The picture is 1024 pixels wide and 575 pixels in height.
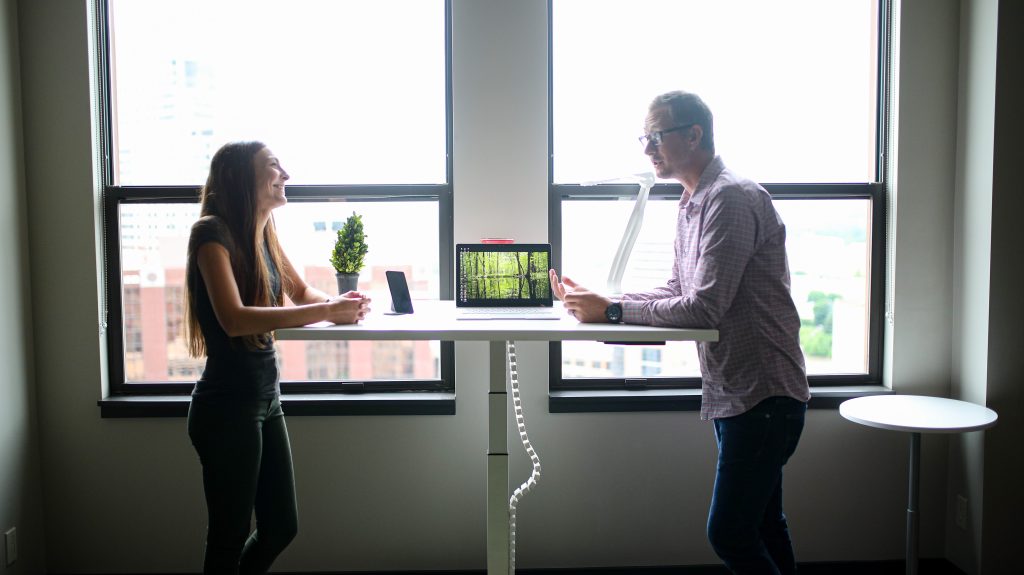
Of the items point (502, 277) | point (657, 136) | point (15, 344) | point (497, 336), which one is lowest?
point (15, 344)

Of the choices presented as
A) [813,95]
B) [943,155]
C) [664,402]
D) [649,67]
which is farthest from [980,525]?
[649,67]

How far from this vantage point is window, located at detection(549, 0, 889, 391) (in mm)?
2674

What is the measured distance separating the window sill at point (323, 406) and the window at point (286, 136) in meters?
0.10

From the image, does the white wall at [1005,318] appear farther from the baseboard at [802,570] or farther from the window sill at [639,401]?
the window sill at [639,401]

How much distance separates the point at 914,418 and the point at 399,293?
1613 mm

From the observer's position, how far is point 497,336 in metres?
1.65

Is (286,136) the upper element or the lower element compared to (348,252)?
upper

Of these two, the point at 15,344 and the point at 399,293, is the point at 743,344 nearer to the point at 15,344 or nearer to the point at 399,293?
the point at 399,293

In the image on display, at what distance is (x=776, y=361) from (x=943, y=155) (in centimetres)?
148

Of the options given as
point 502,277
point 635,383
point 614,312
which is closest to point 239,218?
point 502,277

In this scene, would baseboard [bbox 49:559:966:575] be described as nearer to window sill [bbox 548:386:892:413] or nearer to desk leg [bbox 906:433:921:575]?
desk leg [bbox 906:433:921:575]

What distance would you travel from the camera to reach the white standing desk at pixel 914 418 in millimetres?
2094

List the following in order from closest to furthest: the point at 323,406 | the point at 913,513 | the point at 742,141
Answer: the point at 913,513 < the point at 323,406 < the point at 742,141

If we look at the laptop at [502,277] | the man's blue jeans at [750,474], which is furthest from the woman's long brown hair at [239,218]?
the man's blue jeans at [750,474]
